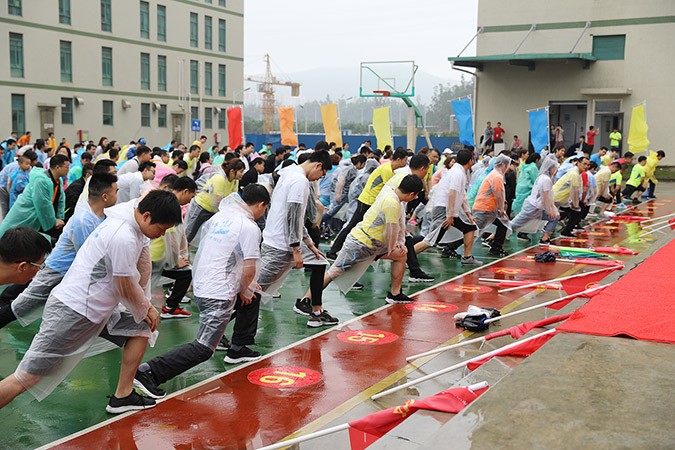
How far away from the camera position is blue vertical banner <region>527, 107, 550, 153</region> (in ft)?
66.7

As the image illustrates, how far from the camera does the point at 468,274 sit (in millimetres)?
11219

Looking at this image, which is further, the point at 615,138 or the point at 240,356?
the point at 615,138

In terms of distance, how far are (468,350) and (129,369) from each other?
3.17 m

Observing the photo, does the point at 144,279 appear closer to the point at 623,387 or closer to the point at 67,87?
the point at 623,387

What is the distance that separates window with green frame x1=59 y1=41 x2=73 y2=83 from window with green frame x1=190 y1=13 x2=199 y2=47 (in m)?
9.08

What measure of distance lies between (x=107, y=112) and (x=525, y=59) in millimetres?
21538

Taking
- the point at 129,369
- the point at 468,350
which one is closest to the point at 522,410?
the point at 129,369

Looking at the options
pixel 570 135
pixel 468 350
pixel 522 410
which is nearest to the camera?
pixel 522 410

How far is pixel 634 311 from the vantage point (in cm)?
530

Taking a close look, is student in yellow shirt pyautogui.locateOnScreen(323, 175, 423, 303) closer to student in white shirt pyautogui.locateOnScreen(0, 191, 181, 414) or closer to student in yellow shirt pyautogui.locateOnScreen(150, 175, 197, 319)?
student in yellow shirt pyautogui.locateOnScreen(150, 175, 197, 319)

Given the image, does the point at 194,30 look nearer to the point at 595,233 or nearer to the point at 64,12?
the point at 64,12

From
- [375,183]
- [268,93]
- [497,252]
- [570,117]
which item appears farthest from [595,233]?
[268,93]

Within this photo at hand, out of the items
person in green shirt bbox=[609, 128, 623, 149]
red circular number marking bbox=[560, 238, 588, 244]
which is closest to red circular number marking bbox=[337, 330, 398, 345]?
red circular number marking bbox=[560, 238, 588, 244]

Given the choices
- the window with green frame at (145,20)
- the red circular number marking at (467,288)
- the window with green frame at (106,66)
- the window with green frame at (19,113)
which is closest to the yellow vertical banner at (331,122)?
the red circular number marking at (467,288)
